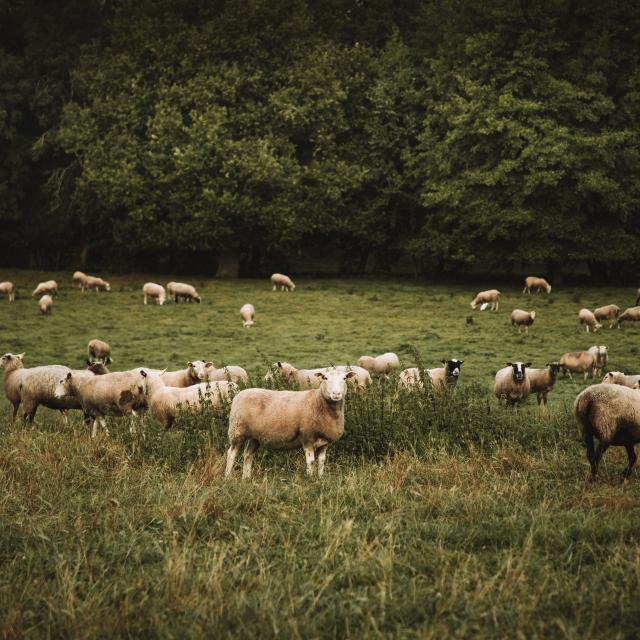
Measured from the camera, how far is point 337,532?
646 centimetres

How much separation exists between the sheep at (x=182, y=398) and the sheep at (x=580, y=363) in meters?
10.2

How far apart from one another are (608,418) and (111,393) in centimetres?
770

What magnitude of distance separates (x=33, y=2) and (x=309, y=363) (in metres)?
34.4

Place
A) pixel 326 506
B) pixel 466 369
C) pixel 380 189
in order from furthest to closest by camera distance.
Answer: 1. pixel 380 189
2. pixel 466 369
3. pixel 326 506

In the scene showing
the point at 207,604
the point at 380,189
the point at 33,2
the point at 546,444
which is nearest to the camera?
the point at 207,604

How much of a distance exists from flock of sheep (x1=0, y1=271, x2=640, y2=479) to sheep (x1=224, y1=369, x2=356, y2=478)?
1 cm

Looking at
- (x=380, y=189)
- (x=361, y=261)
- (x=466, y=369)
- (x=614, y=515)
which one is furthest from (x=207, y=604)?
(x=361, y=261)

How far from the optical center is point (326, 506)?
7516 mm

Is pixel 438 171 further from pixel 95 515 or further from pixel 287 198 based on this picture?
pixel 95 515

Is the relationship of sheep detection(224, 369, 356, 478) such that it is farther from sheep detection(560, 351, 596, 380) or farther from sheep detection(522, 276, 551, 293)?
sheep detection(522, 276, 551, 293)

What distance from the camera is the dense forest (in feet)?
115

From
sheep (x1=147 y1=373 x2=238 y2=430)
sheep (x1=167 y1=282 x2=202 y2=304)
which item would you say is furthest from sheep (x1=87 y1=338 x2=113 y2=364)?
sheep (x1=167 y1=282 x2=202 y2=304)

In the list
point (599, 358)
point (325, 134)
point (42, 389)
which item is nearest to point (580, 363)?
point (599, 358)

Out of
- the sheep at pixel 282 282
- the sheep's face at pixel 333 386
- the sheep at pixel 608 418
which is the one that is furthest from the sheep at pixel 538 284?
the sheep's face at pixel 333 386
